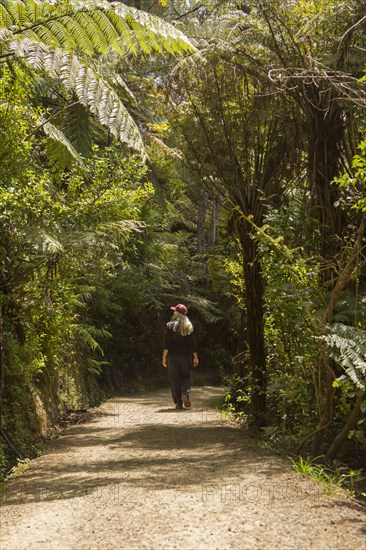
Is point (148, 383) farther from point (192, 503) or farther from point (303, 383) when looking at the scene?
point (192, 503)

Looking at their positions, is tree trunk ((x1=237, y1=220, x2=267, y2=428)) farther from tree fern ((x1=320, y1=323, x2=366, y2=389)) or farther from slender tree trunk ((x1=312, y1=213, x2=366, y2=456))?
tree fern ((x1=320, y1=323, x2=366, y2=389))

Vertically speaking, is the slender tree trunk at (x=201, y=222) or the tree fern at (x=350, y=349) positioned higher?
the slender tree trunk at (x=201, y=222)

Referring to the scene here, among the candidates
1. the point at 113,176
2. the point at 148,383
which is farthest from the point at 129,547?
the point at 148,383

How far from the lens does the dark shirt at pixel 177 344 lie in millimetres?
11352

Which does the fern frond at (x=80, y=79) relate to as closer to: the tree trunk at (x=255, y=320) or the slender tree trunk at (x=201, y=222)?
the tree trunk at (x=255, y=320)

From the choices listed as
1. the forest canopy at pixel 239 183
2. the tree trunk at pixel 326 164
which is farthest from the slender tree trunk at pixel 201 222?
the tree trunk at pixel 326 164

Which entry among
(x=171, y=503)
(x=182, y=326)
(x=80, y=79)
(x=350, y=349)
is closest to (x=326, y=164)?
(x=350, y=349)

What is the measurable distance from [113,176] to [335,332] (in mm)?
4451

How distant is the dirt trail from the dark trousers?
362 cm

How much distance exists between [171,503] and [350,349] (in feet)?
6.36

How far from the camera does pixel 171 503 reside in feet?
15.3

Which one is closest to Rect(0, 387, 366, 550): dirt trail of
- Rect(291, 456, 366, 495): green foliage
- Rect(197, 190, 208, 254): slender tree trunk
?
Rect(291, 456, 366, 495): green foliage

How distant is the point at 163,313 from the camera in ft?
66.9

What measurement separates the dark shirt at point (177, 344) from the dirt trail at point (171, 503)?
12.2ft
